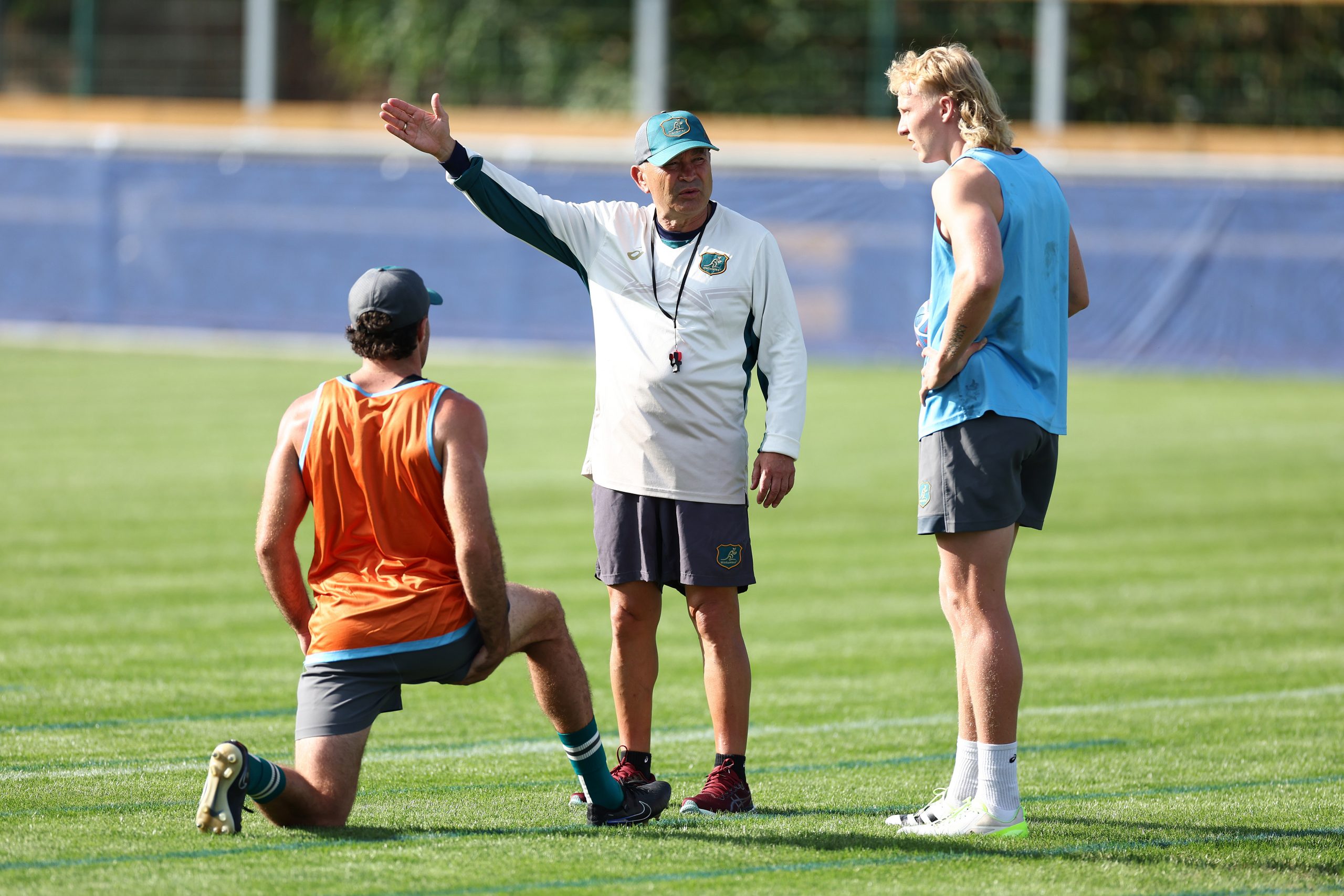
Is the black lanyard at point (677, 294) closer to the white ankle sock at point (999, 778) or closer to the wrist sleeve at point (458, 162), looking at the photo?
the wrist sleeve at point (458, 162)

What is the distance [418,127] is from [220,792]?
2.08 metres

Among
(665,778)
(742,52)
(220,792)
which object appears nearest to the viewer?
(220,792)

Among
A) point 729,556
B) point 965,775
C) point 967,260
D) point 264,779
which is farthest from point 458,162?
point 965,775

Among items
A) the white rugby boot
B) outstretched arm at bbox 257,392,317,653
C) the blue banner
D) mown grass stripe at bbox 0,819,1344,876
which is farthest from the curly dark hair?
the blue banner

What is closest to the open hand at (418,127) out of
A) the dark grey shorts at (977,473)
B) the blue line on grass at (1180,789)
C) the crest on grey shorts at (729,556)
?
the crest on grey shorts at (729,556)

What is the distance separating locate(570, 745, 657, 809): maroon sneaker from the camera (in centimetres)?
554

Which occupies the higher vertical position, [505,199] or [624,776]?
[505,199]

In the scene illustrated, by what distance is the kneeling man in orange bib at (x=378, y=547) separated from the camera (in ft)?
15.8

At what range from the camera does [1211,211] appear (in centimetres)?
2684

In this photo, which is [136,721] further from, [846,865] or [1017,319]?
[1017,319]

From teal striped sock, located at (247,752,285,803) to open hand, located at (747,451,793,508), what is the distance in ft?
5.52

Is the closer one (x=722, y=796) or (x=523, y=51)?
(x=722, y=796)

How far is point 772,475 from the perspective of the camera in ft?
18.2

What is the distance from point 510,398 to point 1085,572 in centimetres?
1130
